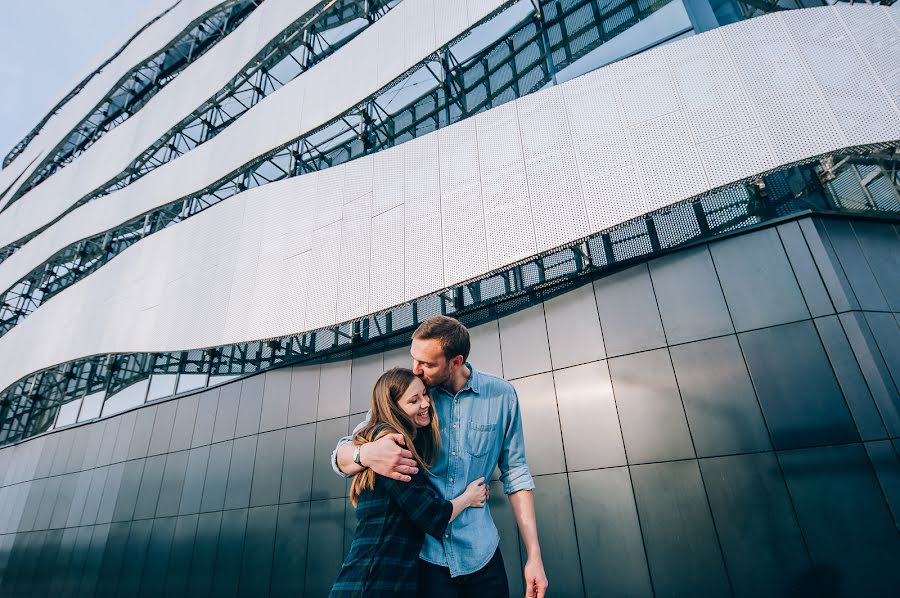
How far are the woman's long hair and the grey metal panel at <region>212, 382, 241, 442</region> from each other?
1018 centimetres

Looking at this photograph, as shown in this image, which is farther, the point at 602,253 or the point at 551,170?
the point at 551,170

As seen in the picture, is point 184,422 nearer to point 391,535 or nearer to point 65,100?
point 391,535

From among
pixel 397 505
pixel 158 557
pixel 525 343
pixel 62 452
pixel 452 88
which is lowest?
pixel 158 557

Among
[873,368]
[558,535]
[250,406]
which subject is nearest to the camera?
[873,368]

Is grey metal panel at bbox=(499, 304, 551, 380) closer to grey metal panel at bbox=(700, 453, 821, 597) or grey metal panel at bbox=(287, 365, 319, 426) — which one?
grey metal panel at bbox=(700, 453, 821, 597)

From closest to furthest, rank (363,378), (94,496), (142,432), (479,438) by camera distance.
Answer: (479,438) < (363,378) < (142,432) < (94,496)

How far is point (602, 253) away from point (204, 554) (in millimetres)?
10504

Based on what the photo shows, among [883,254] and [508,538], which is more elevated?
[883,254]

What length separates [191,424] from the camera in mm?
11516

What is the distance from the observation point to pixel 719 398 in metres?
6.18

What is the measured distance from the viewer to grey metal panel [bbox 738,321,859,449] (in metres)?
5.52

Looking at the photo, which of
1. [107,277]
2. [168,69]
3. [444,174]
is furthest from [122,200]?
[444,174]

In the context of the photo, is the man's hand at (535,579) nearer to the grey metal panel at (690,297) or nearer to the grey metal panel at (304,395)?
the grey metal panel at (690,297)

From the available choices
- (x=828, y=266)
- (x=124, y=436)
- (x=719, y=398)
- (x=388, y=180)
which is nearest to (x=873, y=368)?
(x=828, y=266)
